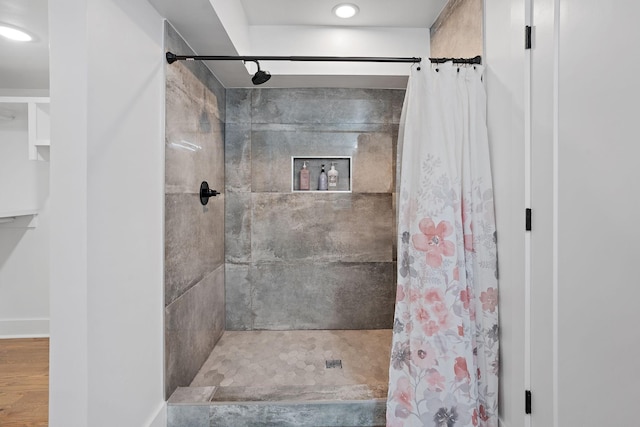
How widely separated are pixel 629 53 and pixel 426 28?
180 centimetres

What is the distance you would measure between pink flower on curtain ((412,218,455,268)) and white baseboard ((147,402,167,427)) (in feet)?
4.78

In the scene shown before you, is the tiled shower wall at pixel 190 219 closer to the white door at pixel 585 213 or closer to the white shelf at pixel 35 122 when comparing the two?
the white shelf at pixel 35 122

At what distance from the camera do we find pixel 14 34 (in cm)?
198

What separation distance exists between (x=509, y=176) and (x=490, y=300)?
0.56m

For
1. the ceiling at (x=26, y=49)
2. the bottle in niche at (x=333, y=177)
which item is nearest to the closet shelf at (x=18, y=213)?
the ceiling at (x=26, y=49)

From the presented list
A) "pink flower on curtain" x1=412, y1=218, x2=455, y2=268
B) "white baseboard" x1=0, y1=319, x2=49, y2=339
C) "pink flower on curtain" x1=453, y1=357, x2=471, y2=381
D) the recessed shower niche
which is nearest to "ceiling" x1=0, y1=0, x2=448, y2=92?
the recessed shower niche

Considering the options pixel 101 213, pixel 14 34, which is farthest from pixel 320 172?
pixel 14 34

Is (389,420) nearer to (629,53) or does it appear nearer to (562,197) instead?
(562,197)

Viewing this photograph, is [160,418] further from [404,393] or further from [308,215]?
[308,215]

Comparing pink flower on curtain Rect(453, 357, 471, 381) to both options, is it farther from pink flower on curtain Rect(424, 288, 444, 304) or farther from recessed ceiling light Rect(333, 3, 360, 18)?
recessed ceiling light Rect(333, 3, 360, 18)

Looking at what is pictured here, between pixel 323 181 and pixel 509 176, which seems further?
pixel 323 181

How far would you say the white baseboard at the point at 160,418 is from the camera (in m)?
1.54

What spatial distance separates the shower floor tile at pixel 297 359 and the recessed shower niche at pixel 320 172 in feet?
3.93

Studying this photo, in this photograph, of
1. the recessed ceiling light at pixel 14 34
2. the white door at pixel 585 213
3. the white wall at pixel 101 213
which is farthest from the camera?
the recessed ceiling light at pixel 14 34
